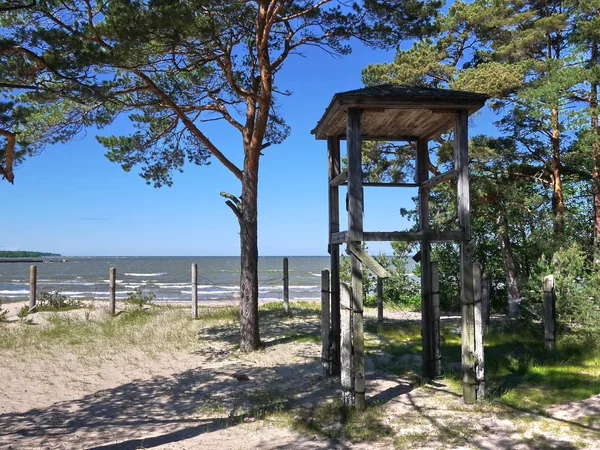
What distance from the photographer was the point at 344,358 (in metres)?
5.65

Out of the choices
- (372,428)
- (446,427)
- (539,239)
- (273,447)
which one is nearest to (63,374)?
(273,447)

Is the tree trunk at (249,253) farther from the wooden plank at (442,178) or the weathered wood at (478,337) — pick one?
the weathered wood at (478,337)

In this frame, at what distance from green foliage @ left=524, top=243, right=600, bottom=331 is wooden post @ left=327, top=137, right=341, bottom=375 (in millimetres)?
4312

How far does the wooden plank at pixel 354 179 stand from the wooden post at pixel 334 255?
1.30 metres

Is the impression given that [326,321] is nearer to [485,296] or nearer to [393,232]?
[393,232]

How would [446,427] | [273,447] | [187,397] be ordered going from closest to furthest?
1. [273,447]
2. [446,427]
3. [187,397]

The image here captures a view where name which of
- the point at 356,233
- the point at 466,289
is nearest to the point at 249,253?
the point at 356,233

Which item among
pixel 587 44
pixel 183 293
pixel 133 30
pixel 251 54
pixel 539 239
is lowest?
pixel 183 293

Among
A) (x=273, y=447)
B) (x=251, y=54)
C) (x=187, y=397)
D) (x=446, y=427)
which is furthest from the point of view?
(x=251, y=54)

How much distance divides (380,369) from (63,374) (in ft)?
16.3

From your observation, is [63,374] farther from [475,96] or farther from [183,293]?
[183,293]

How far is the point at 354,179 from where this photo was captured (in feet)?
18.9

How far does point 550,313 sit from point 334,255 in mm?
3912

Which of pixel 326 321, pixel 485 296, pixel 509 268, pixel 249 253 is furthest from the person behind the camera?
pixel 509 268
